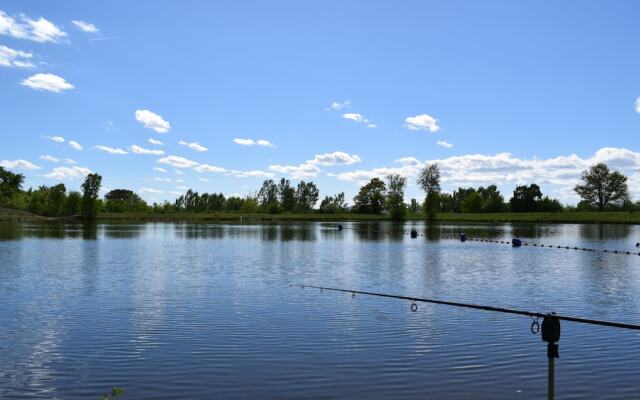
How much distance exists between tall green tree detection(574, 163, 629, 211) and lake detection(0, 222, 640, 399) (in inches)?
6817

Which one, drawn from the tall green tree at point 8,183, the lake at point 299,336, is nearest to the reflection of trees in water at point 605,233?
the lake at point 299,336

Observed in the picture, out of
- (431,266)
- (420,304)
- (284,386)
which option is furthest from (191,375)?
(431,266)

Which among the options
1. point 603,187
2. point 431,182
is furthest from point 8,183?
point 603,187

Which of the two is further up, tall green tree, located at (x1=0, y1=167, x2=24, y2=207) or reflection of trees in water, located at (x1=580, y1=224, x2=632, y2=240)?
tall green tree, located at (x1=0, y1=167, x2=24, y2=207)

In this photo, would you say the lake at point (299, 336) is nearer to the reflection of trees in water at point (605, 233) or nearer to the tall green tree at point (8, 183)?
the reflection of trees in water at point (605, 233)

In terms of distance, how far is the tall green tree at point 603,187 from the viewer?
195 meters

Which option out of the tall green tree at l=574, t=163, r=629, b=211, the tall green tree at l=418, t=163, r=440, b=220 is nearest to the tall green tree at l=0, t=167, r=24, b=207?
the tall green tree at l=418, t=163, r=440, b=220

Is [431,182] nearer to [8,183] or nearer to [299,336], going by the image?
[8,183]

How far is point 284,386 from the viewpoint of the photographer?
47.1 feet

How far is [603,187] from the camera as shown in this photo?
19650 cm

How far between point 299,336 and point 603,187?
203 m

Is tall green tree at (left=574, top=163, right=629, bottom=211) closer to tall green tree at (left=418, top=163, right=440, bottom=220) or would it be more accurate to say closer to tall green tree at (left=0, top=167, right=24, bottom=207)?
tall green tree at (left=418, top=163, right=440, bottom=220)

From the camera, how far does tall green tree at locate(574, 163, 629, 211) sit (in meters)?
195

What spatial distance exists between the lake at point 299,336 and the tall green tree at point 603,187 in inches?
6817
